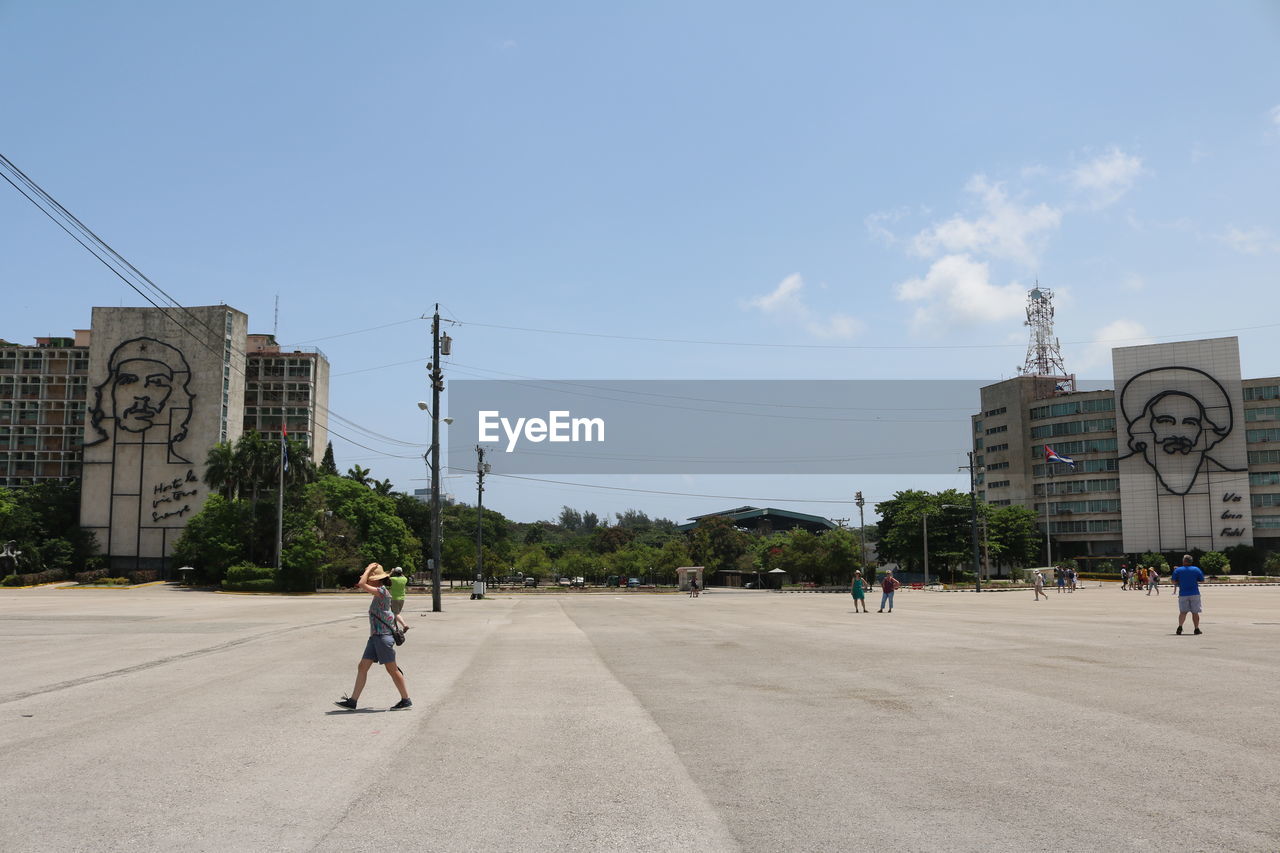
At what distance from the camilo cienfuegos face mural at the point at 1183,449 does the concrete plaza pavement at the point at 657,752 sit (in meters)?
106

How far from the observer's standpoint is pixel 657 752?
8227mm

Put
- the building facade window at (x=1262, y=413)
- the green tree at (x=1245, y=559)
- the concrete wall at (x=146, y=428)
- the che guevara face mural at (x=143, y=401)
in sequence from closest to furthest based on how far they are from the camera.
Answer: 1. the concrete wall at (x=146, y=428)
2. the che guevara face mural at (x=143, y=401)
3. the green tree at (x=1245, y=559)
4. the building facade window at (x=1262, y=413)

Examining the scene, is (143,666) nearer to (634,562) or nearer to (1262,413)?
(634,562)

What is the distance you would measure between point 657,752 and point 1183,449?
12071cm

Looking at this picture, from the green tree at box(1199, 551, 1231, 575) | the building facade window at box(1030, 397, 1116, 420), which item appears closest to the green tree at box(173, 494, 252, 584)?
the green tree at box(1199, 551, 1231, 575)

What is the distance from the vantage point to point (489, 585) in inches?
3799

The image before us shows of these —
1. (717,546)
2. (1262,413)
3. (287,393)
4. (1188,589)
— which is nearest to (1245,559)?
(1262,413)

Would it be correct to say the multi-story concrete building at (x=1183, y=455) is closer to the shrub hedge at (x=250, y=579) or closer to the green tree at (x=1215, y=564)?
the green tree at (x=1215, y=564)

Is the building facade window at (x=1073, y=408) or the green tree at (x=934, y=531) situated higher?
the building facade window at (x=1073, y=408)

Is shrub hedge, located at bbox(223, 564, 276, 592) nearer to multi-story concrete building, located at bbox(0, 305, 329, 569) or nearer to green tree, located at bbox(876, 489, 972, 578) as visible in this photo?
multi-story concrete building, located at bbox(0, 305, 329, 569)

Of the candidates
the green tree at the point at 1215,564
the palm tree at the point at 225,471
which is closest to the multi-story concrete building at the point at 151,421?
the palm tree at the point at 225,471

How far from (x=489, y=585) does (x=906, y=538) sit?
44040 millimetres

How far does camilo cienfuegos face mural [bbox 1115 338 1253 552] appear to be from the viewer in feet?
357

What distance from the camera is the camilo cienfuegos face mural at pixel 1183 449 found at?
4289 inches
